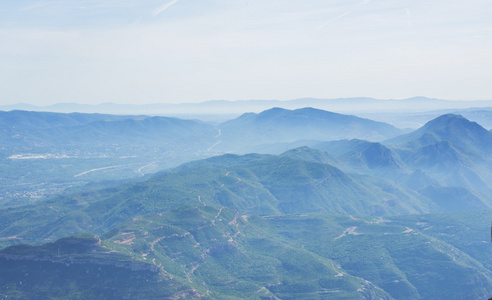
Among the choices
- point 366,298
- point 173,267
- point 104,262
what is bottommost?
point 366,298

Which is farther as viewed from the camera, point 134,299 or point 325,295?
point 325,295

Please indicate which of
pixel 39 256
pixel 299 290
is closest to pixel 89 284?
pixel 39 256

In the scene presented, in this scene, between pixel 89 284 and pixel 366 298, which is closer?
pixel 89 284

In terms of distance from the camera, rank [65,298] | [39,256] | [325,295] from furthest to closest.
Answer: [325,295], [39,256], [65,298]

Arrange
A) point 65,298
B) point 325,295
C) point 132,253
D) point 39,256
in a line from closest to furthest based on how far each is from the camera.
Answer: point 65,298, point 39,256, point 132,253, point 325,295

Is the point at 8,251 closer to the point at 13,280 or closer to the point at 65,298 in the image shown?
the point at 13,280

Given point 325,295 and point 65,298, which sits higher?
point 65,298

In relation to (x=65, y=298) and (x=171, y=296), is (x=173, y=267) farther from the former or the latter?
(x=65, y=298)

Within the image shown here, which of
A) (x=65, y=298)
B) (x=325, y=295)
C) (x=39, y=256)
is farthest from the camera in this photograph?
(x=325, y=295)

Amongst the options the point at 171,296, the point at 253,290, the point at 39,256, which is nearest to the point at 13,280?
the point at 39,256
